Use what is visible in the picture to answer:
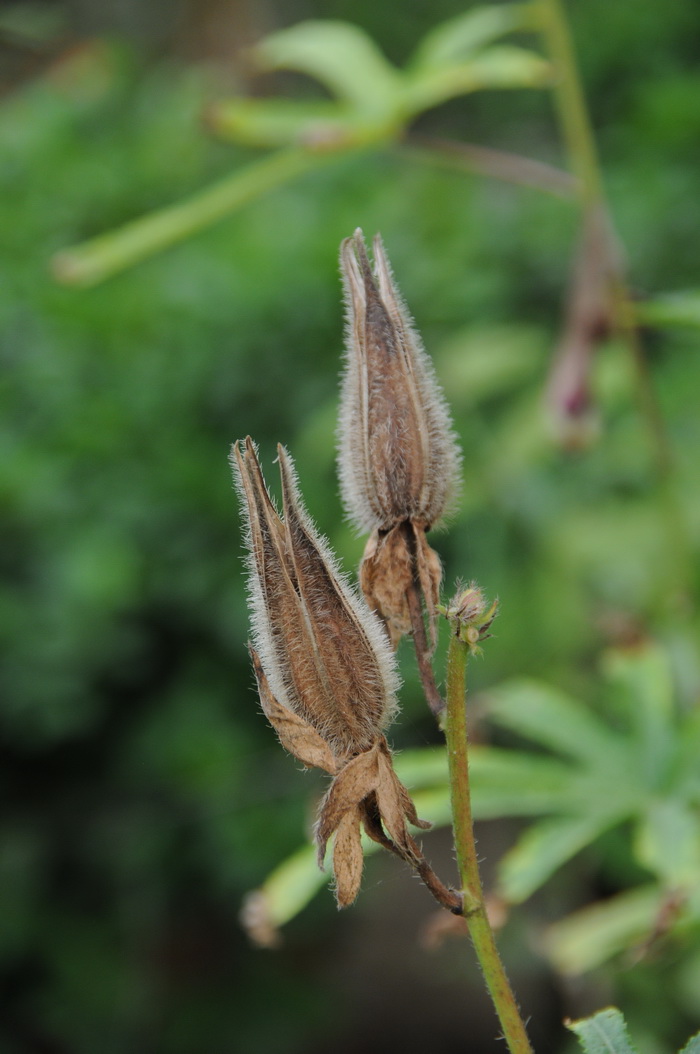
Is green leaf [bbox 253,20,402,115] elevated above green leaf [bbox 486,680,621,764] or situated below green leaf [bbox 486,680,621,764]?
above

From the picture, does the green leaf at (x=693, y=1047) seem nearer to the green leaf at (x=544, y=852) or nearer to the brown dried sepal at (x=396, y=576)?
the brown dried sepal at (x=396, y=576)

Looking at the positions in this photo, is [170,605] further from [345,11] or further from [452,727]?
[345,11]

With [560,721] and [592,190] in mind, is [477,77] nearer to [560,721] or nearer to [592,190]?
[592,190]

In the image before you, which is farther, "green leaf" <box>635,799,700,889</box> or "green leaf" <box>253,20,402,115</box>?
"green leaf" <box>253,20,402,115</box>

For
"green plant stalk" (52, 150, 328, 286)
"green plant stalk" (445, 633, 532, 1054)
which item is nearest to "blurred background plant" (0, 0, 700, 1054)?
"green plant stalk" (52, 150, 328, 286)

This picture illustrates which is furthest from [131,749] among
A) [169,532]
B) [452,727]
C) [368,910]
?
[452,727]

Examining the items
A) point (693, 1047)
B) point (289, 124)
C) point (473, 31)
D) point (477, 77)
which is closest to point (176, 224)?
point (289, 124)

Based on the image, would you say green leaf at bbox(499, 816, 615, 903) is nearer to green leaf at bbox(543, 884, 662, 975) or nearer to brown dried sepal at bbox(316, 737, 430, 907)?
green leaf at bbox(543, 884, 662, 975)
